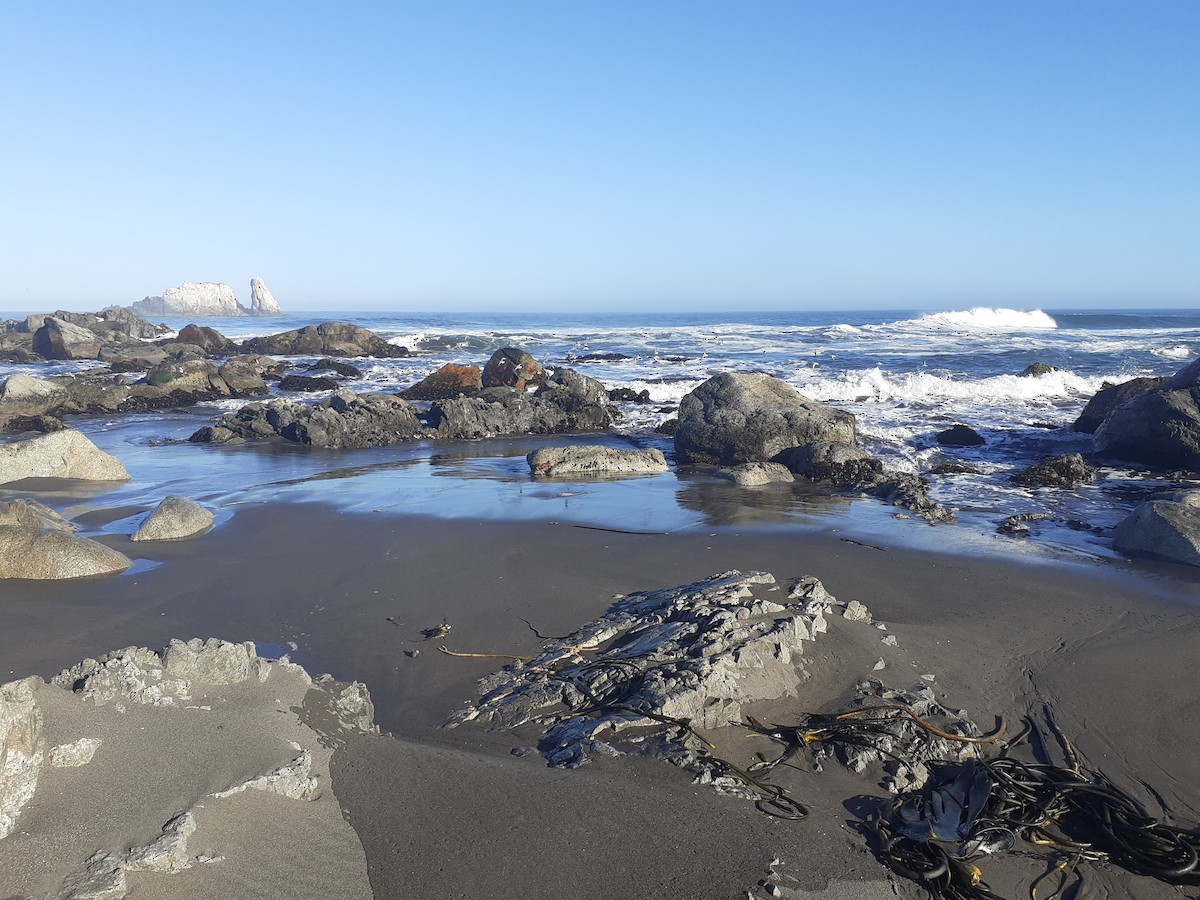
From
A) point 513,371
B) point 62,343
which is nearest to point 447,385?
point 513,371

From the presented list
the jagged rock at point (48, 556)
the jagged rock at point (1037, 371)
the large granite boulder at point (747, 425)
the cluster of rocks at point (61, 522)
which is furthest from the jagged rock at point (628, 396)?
the jagged rock at point (48, 556)

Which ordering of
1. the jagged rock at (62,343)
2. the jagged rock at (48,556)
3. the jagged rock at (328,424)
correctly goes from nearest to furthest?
the jagged rock at (48,556), the jagged rock at (328,424), the jagged rock at (62,343)

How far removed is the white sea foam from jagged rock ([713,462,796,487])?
5118 cm

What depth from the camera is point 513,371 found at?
22203 mm

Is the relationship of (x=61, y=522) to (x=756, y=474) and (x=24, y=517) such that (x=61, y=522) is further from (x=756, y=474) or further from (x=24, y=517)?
(x=756, y=474)

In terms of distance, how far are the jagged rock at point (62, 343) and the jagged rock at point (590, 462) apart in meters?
28.4

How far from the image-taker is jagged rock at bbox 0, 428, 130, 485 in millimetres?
10172

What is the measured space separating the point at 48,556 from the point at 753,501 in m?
7.12

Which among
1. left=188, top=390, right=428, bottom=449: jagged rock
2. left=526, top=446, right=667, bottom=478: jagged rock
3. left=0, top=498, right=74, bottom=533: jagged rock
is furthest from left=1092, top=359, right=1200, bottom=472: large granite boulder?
left=0, top=498, right=74, bottom=533: jagged rock

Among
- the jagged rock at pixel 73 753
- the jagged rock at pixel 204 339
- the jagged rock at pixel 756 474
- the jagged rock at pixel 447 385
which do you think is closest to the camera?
the jagged rock at pixel 73 753

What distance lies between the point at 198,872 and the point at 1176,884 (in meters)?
3.74

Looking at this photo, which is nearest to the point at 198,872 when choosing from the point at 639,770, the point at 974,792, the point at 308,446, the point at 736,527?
the point at 639,770

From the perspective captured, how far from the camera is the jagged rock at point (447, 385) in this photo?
816 inches

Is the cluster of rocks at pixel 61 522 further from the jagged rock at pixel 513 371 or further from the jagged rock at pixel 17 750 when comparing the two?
the jagged rock at pixel 513 371
